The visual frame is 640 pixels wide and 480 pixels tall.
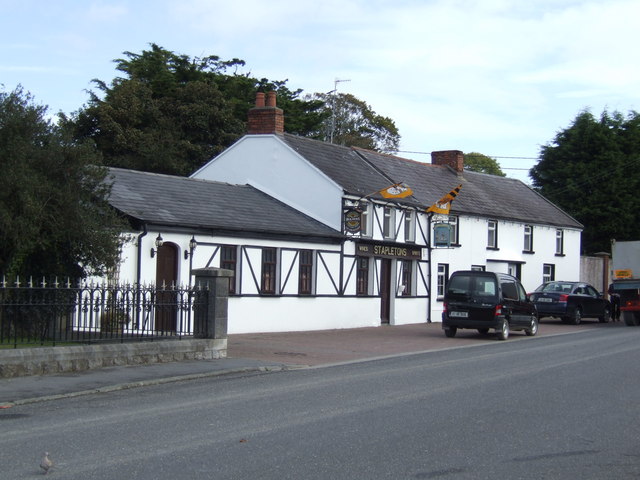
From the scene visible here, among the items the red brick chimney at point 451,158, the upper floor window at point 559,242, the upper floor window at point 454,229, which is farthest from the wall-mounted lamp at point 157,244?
the upper floor window at point 559,242

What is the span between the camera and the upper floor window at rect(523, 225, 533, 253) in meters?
41.8

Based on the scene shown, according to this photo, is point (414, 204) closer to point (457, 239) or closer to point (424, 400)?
point (457, 239)

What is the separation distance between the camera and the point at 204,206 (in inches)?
1025

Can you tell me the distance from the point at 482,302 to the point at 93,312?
12.5 meters

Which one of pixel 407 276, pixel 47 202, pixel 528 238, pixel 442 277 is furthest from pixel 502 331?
pixel 528 238

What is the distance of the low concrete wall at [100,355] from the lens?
529 inches

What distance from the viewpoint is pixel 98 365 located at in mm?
14875

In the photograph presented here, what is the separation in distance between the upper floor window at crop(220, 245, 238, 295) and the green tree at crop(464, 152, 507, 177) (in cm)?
6249

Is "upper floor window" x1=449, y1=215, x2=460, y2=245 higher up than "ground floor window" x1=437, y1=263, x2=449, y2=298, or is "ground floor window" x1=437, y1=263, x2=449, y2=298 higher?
"upper floor window" x1=449, y1=215, x2=460, y2=245

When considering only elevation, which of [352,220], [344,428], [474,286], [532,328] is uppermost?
[352,220]

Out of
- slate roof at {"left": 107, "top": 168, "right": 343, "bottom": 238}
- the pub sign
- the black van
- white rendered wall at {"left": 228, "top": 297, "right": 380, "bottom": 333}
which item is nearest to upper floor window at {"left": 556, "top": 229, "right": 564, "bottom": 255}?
the pub sign

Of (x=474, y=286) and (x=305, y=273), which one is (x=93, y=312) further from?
(x=305, y=273)

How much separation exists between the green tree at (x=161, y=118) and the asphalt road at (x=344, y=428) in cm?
2722

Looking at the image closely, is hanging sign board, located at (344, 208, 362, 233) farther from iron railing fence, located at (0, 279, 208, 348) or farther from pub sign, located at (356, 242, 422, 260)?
iron railing fence, located at (0, 279, 208, 348)
